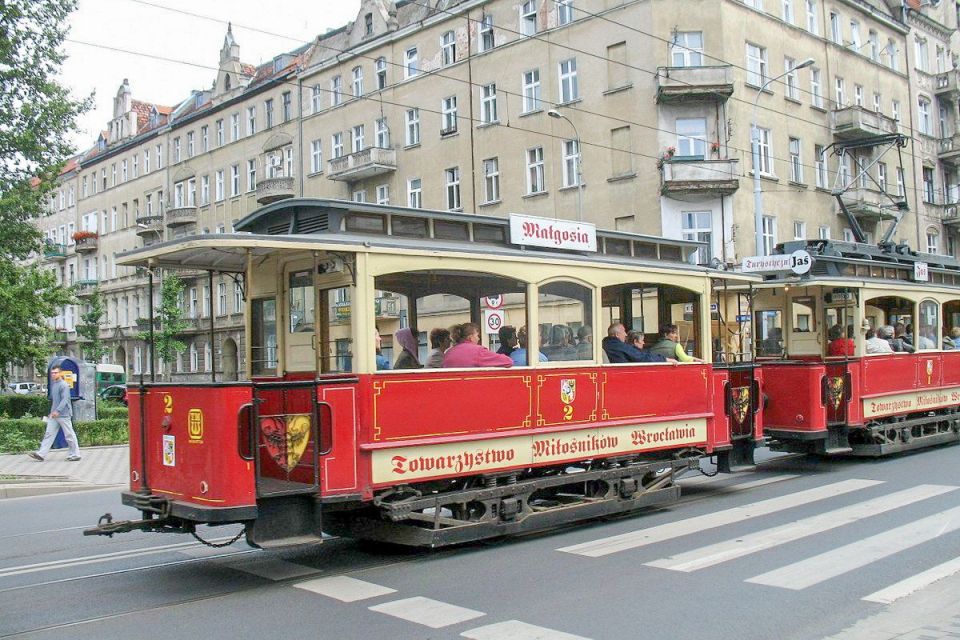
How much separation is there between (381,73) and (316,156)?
5.71m

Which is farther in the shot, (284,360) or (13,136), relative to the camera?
(13,136)

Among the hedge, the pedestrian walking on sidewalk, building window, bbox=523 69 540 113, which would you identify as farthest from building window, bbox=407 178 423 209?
the pedestrian walking on sidewalk

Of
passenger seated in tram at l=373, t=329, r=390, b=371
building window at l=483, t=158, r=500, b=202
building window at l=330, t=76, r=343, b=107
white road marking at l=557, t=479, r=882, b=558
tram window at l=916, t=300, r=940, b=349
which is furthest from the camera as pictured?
building window at l=330, t=76, r=343, b=107

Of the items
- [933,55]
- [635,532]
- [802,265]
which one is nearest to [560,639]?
[635,532]

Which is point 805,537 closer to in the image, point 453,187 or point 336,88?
point 453,187

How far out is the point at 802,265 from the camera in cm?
1323

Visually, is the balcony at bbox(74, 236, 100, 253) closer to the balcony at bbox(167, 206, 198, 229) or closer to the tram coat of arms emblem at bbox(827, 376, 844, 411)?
the balcony at bbox(167, 206, 198, 229)

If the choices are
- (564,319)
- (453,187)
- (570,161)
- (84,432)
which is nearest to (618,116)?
(570,161)

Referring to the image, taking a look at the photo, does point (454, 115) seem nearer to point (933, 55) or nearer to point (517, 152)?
point (517, 152)

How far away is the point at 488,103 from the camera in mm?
35406

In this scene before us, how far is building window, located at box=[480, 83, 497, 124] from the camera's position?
115ft

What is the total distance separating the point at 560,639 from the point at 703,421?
579 cm

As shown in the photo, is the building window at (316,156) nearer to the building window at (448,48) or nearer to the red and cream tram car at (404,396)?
the building window at (448,48)

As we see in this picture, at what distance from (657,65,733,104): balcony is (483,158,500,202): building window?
25.0 ft
